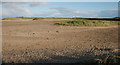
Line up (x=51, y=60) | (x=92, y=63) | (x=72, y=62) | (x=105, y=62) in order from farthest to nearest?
(x=51, y=60) → (x=72, y=62) → (x=92, y=63) → (x=105, y=62)

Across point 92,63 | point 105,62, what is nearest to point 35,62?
point 92,63

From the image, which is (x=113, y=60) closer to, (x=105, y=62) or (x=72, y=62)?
(x=105, y=62)

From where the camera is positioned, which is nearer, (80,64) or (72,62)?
(80,64)

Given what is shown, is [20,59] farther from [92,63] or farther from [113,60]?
[113,60]

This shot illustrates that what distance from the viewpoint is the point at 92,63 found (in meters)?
3.43

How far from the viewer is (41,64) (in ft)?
11.8

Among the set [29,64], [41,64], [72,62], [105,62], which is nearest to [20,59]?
[29,64]

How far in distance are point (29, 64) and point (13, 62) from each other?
0.51 m

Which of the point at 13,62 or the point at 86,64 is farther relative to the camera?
the point at 13,62

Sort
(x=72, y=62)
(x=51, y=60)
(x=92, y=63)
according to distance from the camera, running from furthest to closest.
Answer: (x=51, y=60) → (x=72, y=62) → (x=92, y=63)

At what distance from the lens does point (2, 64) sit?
147 inches

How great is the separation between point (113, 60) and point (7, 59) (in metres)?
2.96

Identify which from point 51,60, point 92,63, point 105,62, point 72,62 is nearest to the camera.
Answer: point 105,62

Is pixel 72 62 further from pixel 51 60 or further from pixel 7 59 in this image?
pixel 7 59
